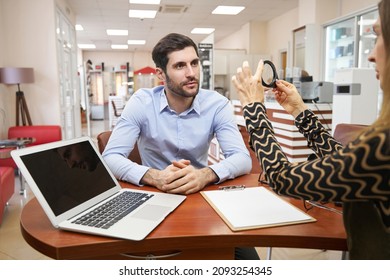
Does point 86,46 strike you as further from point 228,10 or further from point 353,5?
point 353,5

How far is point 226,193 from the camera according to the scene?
44.1 inches

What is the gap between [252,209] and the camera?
97 centimetres

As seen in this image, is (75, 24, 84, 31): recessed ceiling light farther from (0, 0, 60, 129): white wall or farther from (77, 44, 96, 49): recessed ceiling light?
(0, 0, 60, 129): white wall

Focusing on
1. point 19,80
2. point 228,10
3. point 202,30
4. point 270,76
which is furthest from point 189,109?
point 202,30

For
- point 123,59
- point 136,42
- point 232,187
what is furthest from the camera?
point 123,59

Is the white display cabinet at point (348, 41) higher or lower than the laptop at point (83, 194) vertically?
higher

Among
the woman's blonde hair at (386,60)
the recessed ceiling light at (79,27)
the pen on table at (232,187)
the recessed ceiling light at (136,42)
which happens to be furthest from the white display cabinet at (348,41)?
the recessed ceiling light at (136,42)

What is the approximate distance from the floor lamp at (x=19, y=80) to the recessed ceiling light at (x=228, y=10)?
169 inches

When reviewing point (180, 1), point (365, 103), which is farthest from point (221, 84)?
point (365, 103)

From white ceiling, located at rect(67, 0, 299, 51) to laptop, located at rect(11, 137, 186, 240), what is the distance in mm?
6381

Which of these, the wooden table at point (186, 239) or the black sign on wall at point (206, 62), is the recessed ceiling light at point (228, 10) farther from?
the wooden table at point (186, 239)

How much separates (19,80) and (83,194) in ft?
14.0

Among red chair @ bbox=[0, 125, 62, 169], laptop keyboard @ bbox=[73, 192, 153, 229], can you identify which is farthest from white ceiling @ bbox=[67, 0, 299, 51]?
laptop keyboard @ bbox=[73, 192, 153, 229]

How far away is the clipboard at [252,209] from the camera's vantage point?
88cm
